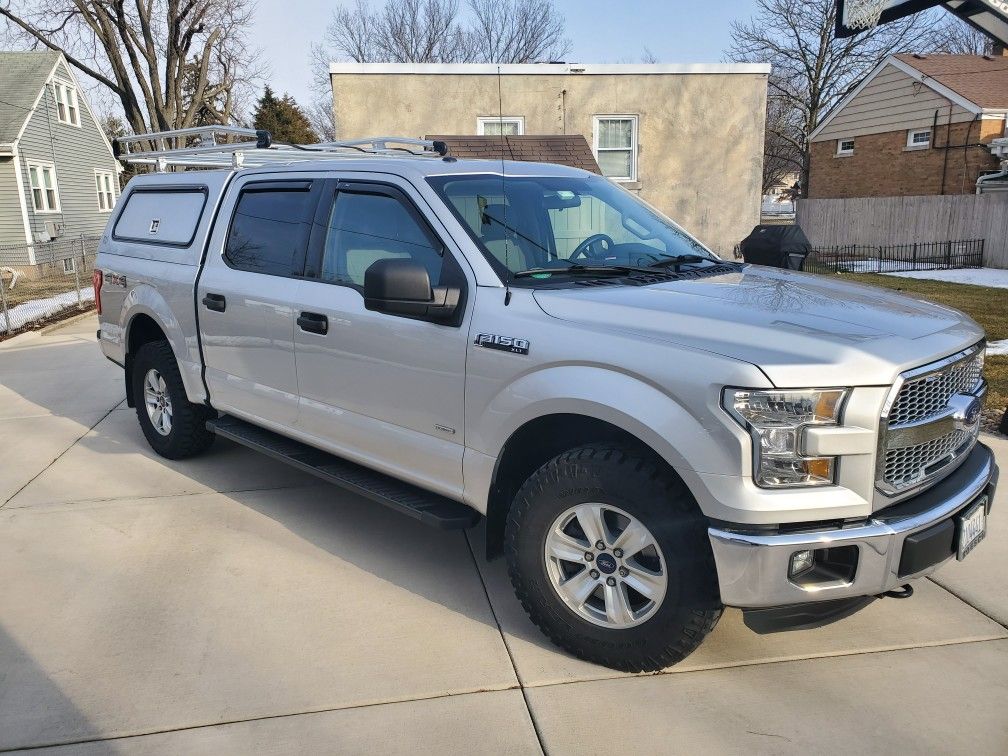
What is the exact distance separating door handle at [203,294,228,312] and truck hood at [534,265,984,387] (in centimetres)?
235

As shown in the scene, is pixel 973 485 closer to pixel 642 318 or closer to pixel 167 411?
pixel 642 318

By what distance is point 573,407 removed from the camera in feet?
9.84

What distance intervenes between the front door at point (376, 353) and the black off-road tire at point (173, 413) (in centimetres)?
155

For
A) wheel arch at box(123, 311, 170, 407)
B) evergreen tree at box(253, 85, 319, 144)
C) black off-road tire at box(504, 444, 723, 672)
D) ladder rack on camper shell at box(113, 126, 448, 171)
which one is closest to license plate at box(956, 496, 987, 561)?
black off-road tire at box(504, 444, 723, 672)

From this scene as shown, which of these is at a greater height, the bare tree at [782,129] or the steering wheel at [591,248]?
the bare tree at [782,129]

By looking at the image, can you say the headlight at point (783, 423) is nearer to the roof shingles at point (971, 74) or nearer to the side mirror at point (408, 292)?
the side mirror at point (408, 292)

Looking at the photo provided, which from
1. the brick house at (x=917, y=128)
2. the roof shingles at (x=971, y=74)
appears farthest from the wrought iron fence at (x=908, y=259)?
the roof shingles at (x=971, y=74)

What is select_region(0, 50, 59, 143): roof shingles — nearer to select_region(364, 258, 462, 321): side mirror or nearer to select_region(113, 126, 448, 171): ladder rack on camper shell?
select_region(113, 126, 448, 171): ladder rack on camper shell

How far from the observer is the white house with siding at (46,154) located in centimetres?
2338

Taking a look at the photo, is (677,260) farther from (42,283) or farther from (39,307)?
(42,283)

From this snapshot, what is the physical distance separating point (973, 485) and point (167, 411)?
4.95 m

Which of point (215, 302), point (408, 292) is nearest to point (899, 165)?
point (215, 302)

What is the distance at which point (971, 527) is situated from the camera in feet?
9.86

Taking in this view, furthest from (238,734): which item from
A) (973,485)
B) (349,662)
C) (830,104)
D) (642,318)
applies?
(830,104)
